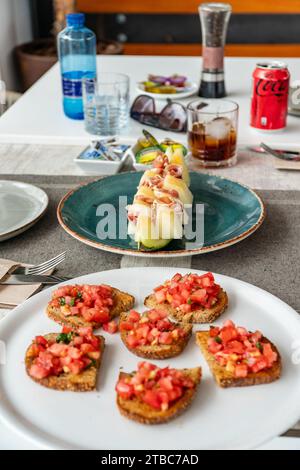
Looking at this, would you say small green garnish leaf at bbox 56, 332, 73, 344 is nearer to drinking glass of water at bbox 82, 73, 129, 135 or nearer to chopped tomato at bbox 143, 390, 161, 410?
chopped tomato at bbox 143, 390, 161, 410

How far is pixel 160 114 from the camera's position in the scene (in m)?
1.73

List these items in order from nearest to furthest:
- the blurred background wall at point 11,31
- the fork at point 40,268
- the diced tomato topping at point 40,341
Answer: the diced tomato topping at point 40,341, the fork at point 40,268, the blurred background wall at point 11,31

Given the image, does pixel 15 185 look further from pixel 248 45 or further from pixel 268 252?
pixel 248 45

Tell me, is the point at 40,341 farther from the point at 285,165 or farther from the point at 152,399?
the point at 285,165

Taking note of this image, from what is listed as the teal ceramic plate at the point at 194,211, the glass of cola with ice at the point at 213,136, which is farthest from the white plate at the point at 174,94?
the teal ceramic plate at the point at 194,211

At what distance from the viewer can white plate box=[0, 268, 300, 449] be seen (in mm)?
693

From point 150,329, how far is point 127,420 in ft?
0.52

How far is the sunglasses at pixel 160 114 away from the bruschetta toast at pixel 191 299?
0.84 meters

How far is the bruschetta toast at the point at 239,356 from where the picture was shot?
2.51 feet

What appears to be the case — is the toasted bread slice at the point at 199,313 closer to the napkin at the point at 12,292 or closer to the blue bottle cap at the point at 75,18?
the napkin at the point at 12,292

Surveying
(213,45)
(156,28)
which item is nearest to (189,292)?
(213,45)

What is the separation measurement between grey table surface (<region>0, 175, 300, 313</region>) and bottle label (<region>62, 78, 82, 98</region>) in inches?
23.4
